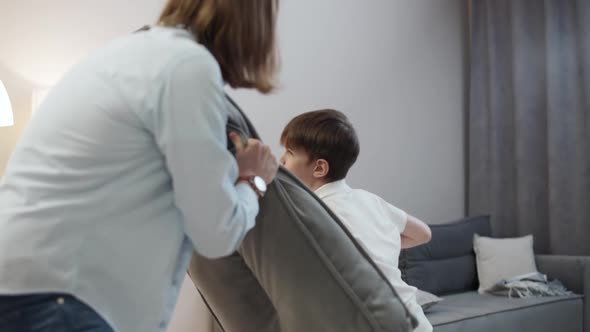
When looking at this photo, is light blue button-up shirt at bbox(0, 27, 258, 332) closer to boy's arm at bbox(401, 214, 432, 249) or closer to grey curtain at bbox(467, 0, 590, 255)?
boy's arm at bbox(401, 214, 432, 249)

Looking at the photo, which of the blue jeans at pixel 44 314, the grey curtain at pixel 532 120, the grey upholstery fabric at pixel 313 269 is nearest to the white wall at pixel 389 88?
the grey curtain at pixel 532 120

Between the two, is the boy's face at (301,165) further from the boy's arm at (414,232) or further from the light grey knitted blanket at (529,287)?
the light grey knitted blanket at (529,287)

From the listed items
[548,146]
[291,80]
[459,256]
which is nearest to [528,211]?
[548,146]

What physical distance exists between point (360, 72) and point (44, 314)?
3.93 meters

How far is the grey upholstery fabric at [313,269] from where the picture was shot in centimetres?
113

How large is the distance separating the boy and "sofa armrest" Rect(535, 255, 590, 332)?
2.92 m

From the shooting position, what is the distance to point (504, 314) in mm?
3662

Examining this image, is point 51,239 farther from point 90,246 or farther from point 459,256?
point 459,256

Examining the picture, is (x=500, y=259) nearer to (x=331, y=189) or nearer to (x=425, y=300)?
(x=425, y=300)

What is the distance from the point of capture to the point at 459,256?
4547 millimetres

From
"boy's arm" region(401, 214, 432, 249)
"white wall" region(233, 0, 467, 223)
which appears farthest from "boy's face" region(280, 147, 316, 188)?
"white wall" region(233, 0, 467, 223)

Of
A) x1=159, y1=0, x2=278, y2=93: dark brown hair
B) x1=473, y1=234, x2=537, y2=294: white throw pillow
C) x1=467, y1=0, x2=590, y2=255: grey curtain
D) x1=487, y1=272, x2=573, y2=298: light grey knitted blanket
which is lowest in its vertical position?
x1=487, y1=272, x2=573, y2=298: light grey knitted blanket

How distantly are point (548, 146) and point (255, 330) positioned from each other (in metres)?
4.18

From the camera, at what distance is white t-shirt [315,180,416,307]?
1.58 m
